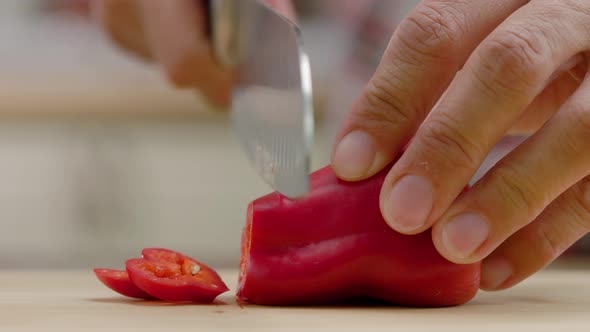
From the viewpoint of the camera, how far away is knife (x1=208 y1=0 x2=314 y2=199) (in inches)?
32.0

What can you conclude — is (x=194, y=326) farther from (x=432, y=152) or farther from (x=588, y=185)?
(x=588, y=185)

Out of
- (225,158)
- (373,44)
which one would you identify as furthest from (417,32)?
(225,158)

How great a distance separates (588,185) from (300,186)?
0.49 m

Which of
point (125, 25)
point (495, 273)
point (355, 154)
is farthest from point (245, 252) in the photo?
point (125, 25)

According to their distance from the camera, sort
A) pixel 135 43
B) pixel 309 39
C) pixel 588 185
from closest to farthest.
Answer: pixel 588 185 < pixel 135 43 < pixel 309 39

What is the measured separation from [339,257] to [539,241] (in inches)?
11.0

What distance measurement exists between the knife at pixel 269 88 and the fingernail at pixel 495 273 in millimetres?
324

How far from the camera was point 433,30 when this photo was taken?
971mm

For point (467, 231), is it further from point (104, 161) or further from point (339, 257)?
point (104, 161)

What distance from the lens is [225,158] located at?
395 cm

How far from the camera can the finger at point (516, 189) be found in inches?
37.2

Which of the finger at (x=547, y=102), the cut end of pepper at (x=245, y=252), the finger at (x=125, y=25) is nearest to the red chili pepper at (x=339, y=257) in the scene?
the cut end of pepper at (x=245, y=252)

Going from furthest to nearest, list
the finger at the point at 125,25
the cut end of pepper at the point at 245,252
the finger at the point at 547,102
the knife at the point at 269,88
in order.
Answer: the finger at the point at 125,25, the finger at the point at 547,102, the cut end of pepper at the point at 245,252, the knife at the point at 269,88

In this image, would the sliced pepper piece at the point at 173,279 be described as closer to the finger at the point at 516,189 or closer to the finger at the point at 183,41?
the finger at the point at 516,189
